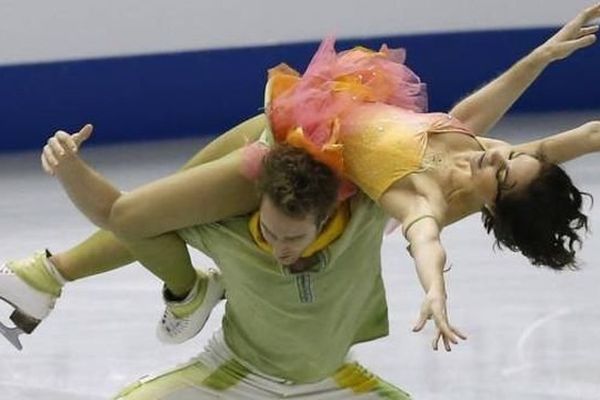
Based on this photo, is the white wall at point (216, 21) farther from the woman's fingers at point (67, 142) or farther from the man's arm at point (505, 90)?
the woman's fingers at point (67, 142)

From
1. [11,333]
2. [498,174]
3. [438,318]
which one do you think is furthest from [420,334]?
[438,318]

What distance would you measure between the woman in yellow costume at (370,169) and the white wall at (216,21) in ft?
7.98

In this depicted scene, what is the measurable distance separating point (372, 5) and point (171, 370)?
260cm

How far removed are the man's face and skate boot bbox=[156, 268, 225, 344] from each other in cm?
26

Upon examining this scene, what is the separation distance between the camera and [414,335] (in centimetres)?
314

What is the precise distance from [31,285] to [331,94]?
2.12 feet

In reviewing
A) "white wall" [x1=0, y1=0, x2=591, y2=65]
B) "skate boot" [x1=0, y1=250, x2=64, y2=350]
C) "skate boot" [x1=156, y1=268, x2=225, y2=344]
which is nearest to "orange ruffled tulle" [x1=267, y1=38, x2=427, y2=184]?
"skate boot" [x1=156, y1=268, x2=225, y2=344]

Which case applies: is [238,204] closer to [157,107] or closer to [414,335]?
[414,335]

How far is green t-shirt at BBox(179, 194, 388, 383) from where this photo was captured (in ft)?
7.11

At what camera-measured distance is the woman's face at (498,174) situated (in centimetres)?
209

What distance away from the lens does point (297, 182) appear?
2.04 meters

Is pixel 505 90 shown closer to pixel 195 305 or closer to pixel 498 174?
pixel 498 174

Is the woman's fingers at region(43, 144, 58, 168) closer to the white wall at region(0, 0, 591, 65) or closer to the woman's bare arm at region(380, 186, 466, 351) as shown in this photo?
the woman's bare arm at region(380, 186, 466, 351)

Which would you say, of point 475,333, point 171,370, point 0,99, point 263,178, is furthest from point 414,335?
point 0,99
